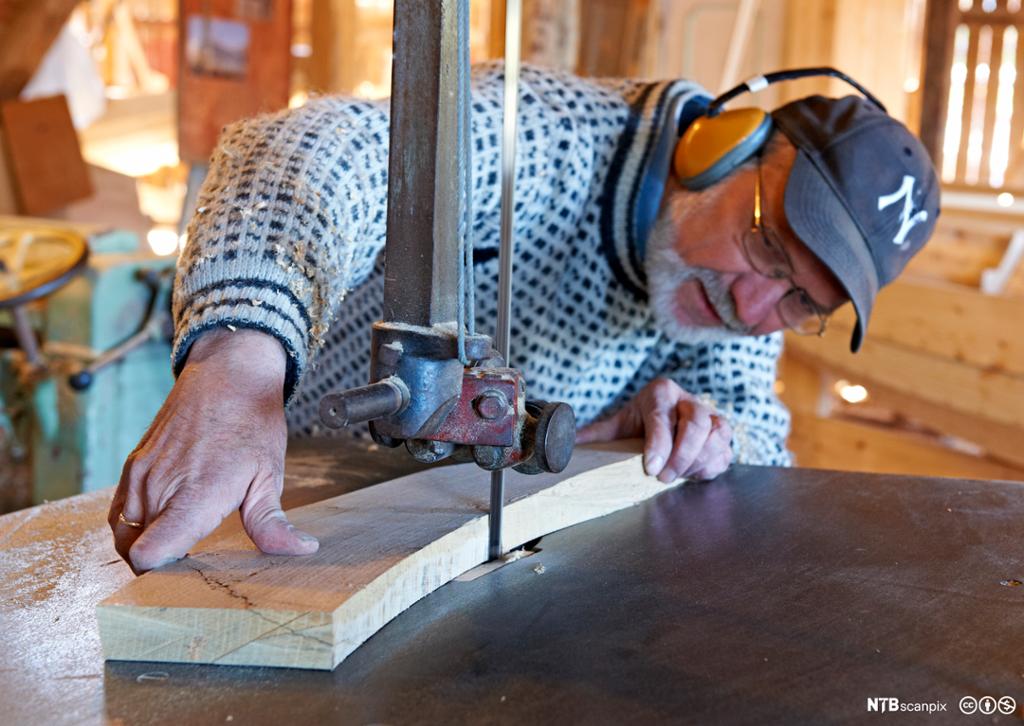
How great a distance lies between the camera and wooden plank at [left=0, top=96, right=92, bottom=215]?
175 inches

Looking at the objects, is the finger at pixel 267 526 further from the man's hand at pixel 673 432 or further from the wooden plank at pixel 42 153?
the wooden plank at pixel 42 153

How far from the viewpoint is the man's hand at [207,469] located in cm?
98

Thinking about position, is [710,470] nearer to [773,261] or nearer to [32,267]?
[773,261]

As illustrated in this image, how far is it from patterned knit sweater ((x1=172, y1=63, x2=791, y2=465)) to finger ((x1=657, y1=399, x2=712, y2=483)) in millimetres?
176

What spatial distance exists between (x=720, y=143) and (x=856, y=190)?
229mm

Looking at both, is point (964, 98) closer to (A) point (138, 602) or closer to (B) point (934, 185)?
(B) point (934, 185)

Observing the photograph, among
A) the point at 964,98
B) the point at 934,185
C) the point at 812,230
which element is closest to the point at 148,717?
the point at 812,230

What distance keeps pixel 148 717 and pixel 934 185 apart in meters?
1.49

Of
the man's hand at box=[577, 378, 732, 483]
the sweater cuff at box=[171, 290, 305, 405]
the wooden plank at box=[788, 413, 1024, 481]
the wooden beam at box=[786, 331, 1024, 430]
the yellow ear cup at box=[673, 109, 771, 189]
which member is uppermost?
the yellow ear cup at box=[673, 109, 771, 189]

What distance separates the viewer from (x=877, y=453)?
445cm

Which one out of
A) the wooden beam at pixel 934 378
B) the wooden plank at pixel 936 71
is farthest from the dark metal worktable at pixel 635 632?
the wooden plank at pixel 936 71

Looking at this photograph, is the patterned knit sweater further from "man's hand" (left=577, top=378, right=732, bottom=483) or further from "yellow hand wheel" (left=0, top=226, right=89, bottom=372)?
"yellow hand wheel" (left=0, top=226, right=89, bottom=372)

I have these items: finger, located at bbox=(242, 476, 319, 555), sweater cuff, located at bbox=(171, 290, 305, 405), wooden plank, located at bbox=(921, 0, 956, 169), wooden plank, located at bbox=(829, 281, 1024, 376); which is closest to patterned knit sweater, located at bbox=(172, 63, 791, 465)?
sweater cuff, located at bbox=(171, 290, 305, 405)

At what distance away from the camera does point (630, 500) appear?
1414 millimetres
